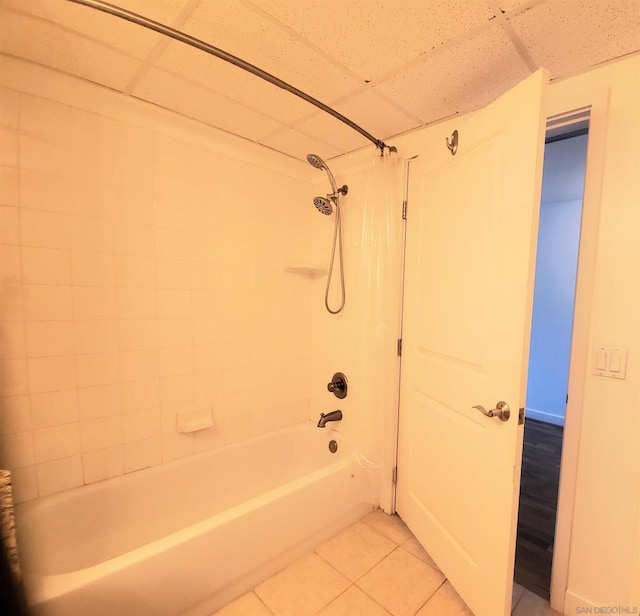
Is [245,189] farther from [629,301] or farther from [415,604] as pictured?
[415,604]

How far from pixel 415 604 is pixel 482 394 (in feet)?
3.18

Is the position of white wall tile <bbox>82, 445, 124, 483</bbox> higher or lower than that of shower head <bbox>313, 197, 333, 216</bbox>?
lower

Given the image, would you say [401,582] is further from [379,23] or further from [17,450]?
[379,23]

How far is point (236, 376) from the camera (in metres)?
1.86

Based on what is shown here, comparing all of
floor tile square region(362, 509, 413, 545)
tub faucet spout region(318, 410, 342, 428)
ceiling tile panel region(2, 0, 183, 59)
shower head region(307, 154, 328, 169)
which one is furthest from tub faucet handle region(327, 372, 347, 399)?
ceiling tile panel region(2, 0, 183, 59)

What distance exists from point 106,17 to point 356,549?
2.44m

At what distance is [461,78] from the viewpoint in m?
1.23

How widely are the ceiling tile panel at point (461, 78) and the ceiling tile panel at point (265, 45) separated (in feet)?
0.80

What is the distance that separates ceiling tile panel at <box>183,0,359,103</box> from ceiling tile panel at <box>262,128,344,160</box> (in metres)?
0.40

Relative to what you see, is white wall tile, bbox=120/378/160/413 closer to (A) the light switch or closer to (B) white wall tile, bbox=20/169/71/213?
(B) white wall tile, bbox=20/169/71/213

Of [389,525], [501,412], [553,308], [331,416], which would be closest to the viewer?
[501,412]

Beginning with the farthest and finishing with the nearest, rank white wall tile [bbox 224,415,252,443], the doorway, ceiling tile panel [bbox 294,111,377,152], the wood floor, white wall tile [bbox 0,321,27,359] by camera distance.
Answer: the doorway, white wall tile [bbox 224,415,252,443], ceiling tile panel [bbox 294,111,377,152], the wood floor, white wall tile [bbox 0,321,27,359]

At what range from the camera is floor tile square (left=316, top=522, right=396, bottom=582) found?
146 cm

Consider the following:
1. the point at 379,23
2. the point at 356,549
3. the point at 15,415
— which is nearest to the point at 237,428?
the point at 356,549
